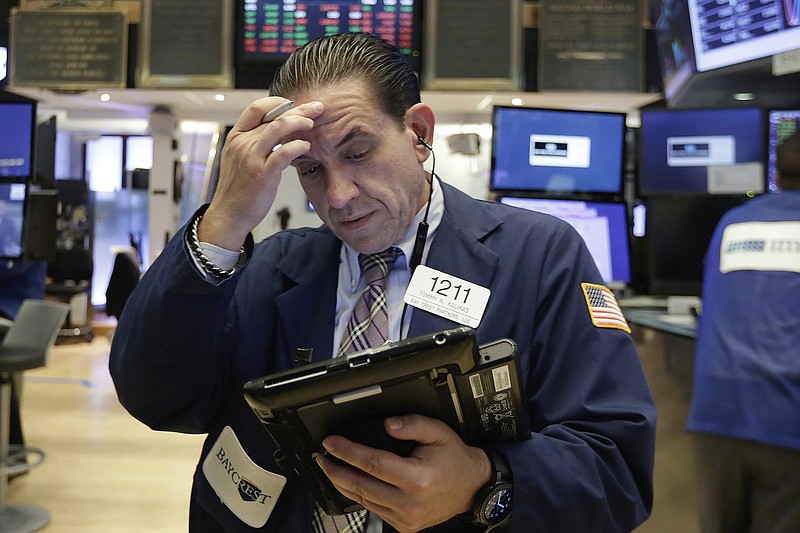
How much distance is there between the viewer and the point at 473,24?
13.4ft

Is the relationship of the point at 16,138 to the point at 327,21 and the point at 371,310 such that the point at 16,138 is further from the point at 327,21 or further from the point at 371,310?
the point at 371,310

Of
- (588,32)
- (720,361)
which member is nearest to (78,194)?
(588,32)

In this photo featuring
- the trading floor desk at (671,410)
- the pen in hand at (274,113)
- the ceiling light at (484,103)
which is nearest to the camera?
the pen in hand at (274,113)

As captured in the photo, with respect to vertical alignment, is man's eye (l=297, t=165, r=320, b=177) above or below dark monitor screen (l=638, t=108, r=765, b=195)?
below

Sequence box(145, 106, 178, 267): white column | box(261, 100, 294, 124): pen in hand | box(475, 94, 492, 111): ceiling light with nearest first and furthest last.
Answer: box(261, 100, 294, 124): pen in hand → box(475, 94, 492, 111): ceiling light → box(145, 106, 178, 267): white column

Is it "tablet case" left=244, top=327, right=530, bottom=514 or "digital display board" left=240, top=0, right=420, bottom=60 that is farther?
"digital display board" left=240, top=0, right=420, bottom=60

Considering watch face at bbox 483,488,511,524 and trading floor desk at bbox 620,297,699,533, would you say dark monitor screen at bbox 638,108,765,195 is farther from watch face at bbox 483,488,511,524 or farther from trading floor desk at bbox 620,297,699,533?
watch face at bbox 483,488,511,524

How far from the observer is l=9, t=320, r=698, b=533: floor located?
8.37ft

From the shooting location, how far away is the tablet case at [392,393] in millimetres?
813

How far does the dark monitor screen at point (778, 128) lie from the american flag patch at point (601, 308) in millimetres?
2154

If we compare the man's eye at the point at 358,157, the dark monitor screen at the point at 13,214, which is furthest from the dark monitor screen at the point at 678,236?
the dark monitor screen at the point at 13,214

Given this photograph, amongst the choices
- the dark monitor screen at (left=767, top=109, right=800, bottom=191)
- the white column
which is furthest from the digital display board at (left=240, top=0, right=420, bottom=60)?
the white column

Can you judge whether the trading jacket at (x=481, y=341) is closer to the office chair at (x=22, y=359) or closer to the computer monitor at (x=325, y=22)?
the office chair at (x=22, y=359)

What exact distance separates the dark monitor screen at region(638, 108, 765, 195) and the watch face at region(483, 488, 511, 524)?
89.3 inches
